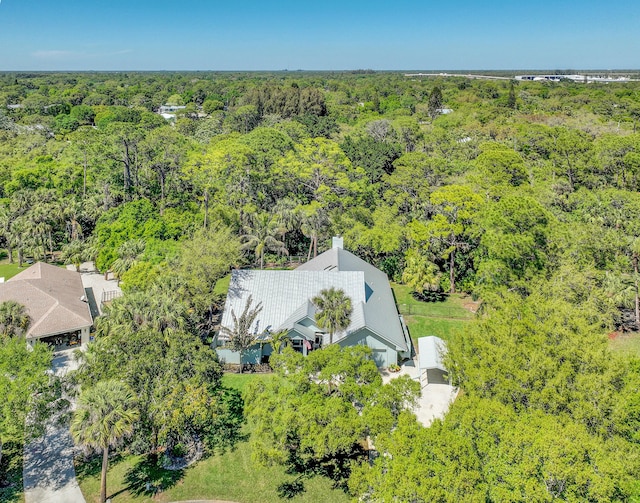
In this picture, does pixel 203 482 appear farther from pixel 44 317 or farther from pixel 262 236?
pixel 262 236

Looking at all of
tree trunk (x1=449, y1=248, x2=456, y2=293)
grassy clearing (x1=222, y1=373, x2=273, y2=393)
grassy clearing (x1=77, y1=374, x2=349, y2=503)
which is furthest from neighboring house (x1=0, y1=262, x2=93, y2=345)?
tree trunk (x1=449, y1=248, x2=456, y2=293)

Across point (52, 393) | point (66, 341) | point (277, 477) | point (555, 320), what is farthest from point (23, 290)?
point (555, 320)

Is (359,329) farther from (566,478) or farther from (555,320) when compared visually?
(566,478)

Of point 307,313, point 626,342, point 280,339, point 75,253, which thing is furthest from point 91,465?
point 626,342

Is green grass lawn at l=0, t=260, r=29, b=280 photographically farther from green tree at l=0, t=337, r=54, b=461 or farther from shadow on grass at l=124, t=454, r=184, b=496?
shadow on grass at l=124, t=454, r=184, b=496

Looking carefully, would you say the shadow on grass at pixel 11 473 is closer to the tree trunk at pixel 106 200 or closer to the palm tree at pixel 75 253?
the palm tree at pixel 75 253

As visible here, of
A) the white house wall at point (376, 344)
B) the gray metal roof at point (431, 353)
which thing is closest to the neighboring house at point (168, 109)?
the white house wall at point (376, 344)
